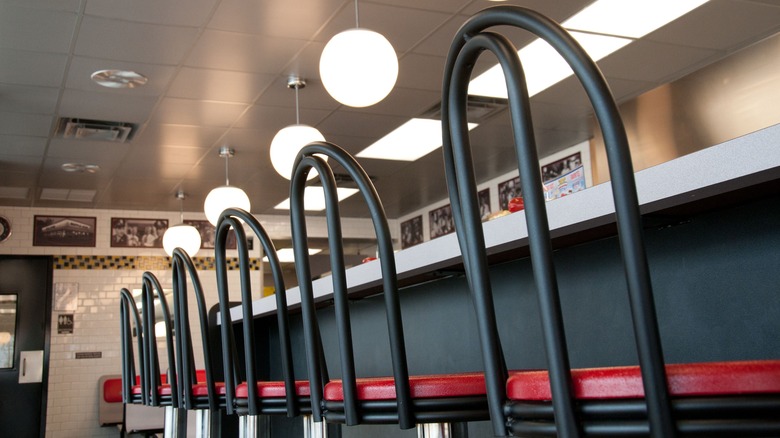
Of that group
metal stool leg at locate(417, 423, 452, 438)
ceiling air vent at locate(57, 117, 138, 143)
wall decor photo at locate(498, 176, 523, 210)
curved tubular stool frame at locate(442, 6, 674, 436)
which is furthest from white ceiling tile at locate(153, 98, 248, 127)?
curved tubular stool frame at locate(442, 6, 674, 436)

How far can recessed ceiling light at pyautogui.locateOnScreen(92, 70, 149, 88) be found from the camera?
5648mm

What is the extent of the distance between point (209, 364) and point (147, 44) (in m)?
3.57

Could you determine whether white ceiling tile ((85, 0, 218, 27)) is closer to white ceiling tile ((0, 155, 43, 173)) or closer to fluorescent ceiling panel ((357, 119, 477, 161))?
fluorescent ceiling panel ((357, 119, 477, 161))

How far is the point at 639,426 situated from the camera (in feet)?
2.56

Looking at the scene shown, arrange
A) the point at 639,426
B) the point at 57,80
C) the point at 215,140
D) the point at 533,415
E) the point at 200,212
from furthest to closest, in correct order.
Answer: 1. the point at 200,212
2. the point at 215,140
3. the point at 57,80
4. the point at 533,415
5. the point at 639,426

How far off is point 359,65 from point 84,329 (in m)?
7.10

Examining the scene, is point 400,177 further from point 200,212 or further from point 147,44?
point 147,44

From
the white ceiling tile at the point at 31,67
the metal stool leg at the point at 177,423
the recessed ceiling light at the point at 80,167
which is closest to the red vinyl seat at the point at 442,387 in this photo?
the metal stool leg at the point at 177,423

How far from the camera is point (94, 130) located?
6844mm

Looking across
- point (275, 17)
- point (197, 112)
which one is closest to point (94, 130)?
point (197, 112)

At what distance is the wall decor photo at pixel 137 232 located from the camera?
33.7ft

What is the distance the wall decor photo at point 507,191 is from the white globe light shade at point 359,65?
482 centimetres

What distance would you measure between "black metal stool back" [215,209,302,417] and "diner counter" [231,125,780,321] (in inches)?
17.8

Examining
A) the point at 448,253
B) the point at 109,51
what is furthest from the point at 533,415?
the point at 109,51
